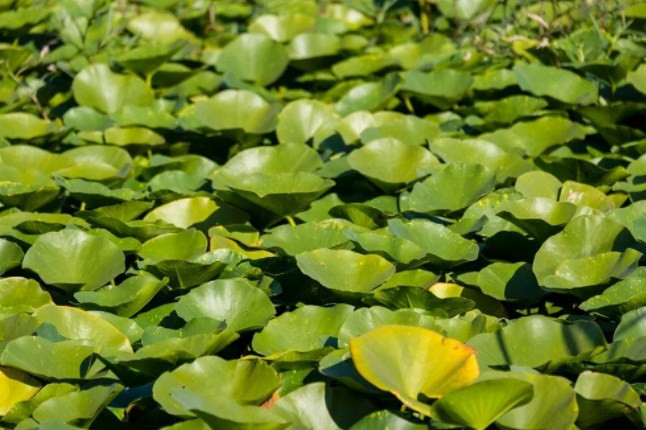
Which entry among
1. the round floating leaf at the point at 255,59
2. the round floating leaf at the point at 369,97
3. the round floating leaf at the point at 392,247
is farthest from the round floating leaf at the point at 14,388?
the round floating leaf at the point at 255,59

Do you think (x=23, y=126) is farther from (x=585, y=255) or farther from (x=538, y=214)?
(x=585, y=255)

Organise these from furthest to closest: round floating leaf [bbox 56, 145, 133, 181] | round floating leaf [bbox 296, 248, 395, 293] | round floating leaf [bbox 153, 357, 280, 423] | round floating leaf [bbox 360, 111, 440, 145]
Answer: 1. round floating leaf [bbox 360, 111, 440, 145]
2. round floating leaf [bbox 56, 145, 133, 181]
3. round floating leaf [bbox 296, 248, 395, 293]
4. round floating leaf [bbox 153, 357, 280, 423]

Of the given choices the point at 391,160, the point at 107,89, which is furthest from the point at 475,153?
the point at 107,89

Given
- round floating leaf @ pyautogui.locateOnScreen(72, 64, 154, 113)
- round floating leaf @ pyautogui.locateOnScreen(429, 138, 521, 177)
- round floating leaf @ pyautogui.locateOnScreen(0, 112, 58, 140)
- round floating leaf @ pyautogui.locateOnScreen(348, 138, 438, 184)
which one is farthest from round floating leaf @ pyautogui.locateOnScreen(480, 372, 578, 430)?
round floating leaf @ pyautogui.locateOnScreen(72, 64, 154, 113)

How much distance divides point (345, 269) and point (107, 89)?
4.65ft

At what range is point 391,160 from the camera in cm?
247

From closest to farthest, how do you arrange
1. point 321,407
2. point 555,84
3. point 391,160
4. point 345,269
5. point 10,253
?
point 321,407
point 345,269
point 10,253
point 391,160
point 555,84

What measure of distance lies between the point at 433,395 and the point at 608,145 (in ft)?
4.86

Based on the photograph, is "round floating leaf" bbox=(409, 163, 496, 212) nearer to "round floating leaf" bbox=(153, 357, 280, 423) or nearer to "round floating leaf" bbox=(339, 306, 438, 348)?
"round floating leaf" bbox=(339, 306, 438, 348)

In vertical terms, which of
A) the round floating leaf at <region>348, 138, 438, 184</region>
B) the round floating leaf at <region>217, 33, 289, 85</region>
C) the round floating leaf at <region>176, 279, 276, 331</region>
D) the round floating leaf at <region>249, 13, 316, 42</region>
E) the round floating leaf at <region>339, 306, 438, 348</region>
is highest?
the round floating leaf at <region>339, 306, 438, 348</region>

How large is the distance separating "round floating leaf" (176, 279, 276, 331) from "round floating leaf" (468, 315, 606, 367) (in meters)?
0.37

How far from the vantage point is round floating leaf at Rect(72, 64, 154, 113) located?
3092 mm

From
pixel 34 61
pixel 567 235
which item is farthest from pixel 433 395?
pixel 34 61

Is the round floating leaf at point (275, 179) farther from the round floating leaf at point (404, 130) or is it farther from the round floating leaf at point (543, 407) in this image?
the round floating leaf at point (543, 407)
